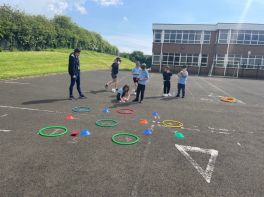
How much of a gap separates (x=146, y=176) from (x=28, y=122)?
169 inches

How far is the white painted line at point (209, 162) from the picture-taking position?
3.90 metres

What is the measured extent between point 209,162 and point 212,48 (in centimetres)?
4093

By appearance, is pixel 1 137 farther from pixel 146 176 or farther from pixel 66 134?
pixel 146 176

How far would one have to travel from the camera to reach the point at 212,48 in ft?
134

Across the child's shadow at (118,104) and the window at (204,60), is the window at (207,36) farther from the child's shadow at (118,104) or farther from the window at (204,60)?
the child's shadow at (118,104)

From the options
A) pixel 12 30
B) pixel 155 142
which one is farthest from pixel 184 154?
pixel 12 30

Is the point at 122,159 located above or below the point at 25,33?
below

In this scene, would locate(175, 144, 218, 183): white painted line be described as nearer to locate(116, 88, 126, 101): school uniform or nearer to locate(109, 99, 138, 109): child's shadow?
locate(109, 99, 138, 109): child's shadow

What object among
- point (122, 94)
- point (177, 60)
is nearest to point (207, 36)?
point (177, 60)

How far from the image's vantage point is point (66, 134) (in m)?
5.45

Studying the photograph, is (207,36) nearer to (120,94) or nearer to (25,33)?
(25,33)

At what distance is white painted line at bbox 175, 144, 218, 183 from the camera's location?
390 centimetres

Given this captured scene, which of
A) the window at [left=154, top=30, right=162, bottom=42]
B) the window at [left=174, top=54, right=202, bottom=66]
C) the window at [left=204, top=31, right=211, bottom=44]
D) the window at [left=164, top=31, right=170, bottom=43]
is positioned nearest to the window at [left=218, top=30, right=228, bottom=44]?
the window at [left=204, top=31, right=211, bottom=44]

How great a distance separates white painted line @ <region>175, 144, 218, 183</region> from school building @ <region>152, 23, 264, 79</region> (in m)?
38.0
